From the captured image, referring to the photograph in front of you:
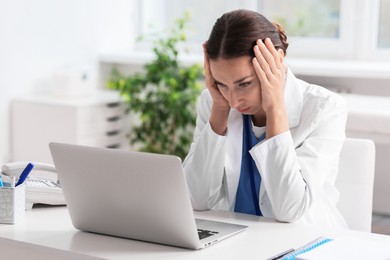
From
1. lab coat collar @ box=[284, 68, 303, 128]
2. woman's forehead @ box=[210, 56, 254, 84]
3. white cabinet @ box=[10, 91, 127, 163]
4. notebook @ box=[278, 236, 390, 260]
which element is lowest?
white cabinet @ box=[10, 91, 127, 163]

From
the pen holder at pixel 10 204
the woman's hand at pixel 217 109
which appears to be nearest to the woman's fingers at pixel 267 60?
the woman's hand at pixel 217 109

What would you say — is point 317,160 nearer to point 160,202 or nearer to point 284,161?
point 284,161

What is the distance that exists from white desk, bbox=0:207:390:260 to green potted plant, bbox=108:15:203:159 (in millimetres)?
2539

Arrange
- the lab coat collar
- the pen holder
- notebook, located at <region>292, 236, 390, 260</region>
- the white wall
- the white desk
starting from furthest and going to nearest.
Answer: the white wall
the lab coat collar
the pen holder
the white desk
notebook, located at <region>292, 236, 390, 260</region>

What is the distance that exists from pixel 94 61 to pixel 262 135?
2.95 meters

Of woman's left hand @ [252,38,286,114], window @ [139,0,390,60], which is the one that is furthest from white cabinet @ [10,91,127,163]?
woman's left hand @ [252,38,286,114]

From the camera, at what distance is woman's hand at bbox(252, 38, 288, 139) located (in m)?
1.93

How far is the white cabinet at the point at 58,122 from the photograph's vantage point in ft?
13.9

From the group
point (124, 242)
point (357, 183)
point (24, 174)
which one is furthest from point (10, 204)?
point (357, 183)

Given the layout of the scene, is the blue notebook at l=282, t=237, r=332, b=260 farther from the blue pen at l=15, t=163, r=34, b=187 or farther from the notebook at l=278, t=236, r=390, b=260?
the blue pen at l=15, t=163, r=34, b=187

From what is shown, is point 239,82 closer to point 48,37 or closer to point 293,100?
point 293,100

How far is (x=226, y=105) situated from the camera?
2068 millimetres

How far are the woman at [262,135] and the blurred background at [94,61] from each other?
6.24 ft

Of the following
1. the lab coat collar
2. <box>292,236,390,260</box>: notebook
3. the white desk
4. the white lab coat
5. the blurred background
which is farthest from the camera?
the blurred background
